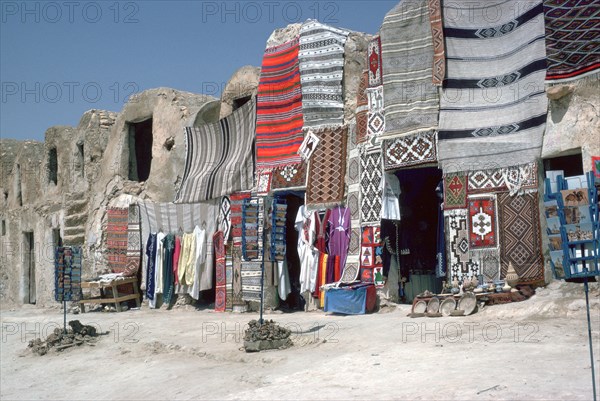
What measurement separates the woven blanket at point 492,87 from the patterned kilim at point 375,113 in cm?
111

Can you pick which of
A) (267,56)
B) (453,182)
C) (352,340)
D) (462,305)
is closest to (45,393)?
(352,340)

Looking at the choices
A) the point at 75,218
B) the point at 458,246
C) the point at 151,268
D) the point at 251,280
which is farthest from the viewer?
the point at 75,218

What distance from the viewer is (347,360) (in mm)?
8062

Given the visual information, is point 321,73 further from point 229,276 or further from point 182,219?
point 182,219

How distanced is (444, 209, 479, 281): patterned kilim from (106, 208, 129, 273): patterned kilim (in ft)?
26.5

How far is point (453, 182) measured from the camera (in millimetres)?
10852

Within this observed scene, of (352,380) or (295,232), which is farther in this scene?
(295,232)

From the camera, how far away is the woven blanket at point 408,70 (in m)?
11.3

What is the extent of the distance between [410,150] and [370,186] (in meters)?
0.93

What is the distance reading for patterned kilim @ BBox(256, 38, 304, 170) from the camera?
13258 mm

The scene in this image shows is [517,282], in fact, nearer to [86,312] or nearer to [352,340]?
[352,340]

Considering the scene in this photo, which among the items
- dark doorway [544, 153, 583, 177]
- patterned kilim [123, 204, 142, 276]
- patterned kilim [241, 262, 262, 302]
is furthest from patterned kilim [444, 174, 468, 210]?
patterned kilim [123, 204, 142, 276]

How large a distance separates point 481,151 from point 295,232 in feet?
15.4

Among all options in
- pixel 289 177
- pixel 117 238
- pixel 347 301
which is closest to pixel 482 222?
pixel 347 301
